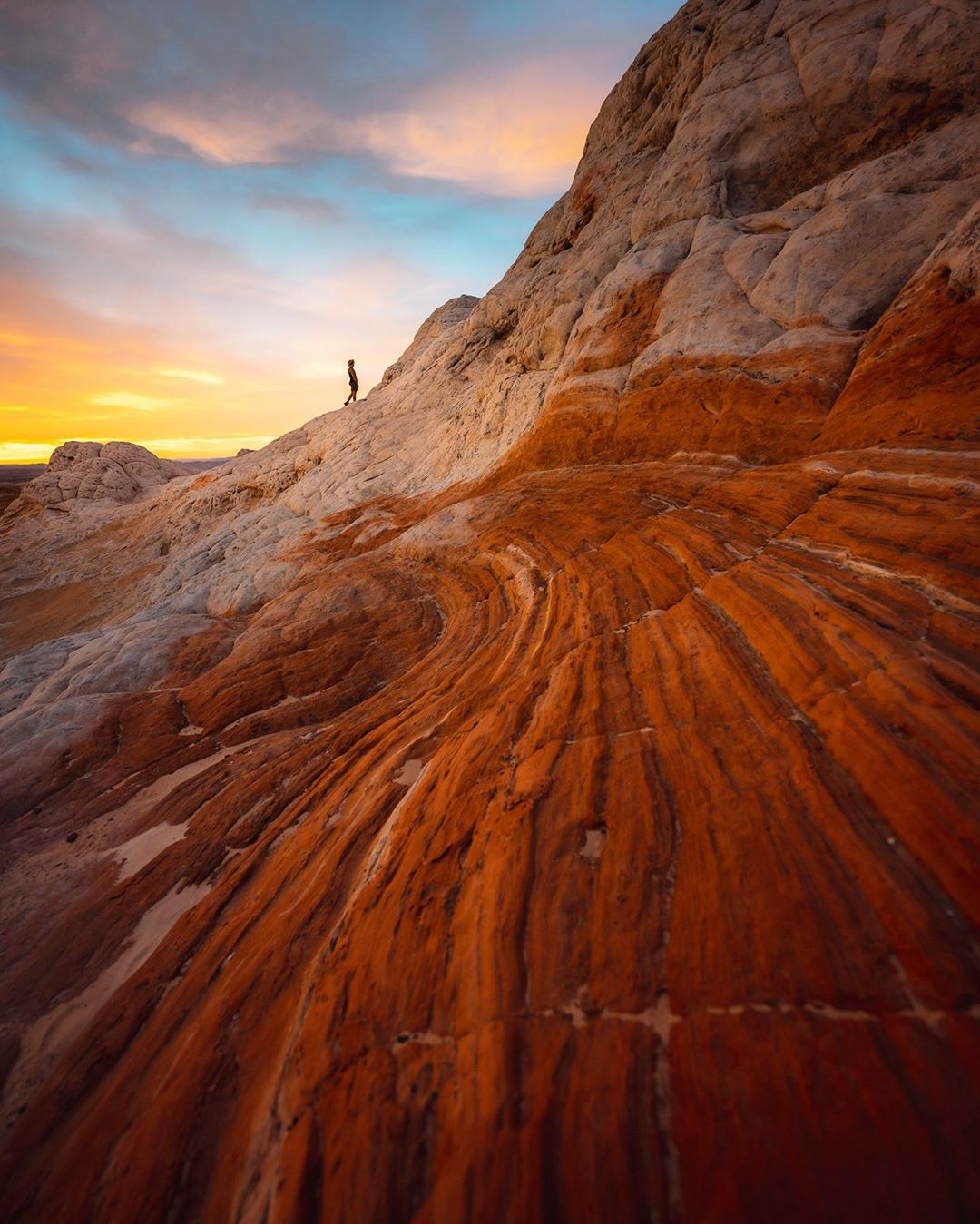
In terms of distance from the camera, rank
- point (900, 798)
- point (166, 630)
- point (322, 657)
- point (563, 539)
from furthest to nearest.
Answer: point (166, 630), point (322, 657), point (563, 539), point (900, 798)

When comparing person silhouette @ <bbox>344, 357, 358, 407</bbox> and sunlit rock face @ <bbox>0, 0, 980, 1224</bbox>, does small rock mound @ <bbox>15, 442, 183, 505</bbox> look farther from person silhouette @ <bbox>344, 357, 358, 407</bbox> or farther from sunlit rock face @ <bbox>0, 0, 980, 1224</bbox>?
sunlit rock face @ <bbox>0, 0, 980, 1224</bbox>

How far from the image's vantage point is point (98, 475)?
43.6 m

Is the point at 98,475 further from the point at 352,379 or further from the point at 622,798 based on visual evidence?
the point at 622,798

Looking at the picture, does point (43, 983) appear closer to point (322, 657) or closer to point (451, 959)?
point (451, 959)

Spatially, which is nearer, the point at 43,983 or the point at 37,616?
the point at 43,983

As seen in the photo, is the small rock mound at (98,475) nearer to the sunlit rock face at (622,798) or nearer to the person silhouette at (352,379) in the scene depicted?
the person silhouette at (352,379)

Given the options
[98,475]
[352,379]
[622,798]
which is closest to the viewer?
[622,798]

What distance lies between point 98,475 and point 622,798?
181 ft

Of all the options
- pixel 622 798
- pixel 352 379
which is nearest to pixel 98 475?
pixel 352 379

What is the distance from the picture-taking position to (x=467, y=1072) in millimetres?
2832

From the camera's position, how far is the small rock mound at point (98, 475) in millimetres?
42406

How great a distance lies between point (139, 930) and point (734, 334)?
44.0 feet

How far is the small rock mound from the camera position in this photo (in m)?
42.4

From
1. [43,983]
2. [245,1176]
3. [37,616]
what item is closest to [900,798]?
[245,1176]
